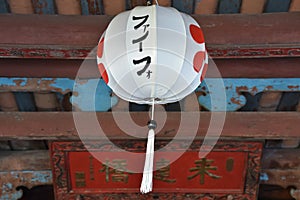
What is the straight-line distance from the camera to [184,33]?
96 centimetres

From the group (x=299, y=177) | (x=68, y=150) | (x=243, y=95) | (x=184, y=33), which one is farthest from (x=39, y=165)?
(x=299, y=177)

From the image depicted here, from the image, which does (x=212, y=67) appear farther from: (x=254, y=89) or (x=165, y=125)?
(x=165, y=125)

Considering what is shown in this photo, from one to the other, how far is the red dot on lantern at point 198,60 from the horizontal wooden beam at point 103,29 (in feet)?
1.32

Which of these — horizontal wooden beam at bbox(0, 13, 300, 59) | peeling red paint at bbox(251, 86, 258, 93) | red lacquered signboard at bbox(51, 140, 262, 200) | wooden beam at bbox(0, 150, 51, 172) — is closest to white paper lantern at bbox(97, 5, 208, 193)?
horizontal wooden beam at bbox(0, 13, 300, 59)

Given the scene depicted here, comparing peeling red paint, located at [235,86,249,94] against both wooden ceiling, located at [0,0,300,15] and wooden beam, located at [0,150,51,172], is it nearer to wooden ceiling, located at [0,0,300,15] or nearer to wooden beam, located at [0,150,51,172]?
wooden ceiling, located at [0,0,300,15]

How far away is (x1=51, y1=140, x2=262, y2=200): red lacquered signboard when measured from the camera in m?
1.90

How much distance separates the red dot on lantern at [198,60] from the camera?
3.30 feet

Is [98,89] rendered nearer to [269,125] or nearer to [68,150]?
[68,150]

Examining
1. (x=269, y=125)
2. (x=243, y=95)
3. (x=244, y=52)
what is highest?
(x=244, y=52)

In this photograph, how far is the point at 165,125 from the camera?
1.80 m

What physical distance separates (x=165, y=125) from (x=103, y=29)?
2.18 feet

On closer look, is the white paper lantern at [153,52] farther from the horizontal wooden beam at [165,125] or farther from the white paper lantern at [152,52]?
the horizontal wooden beam at [165,125]

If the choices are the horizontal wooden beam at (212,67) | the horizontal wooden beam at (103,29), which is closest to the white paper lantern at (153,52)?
the horizontal wooden beam at (103,29)

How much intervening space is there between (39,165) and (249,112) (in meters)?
1.33
